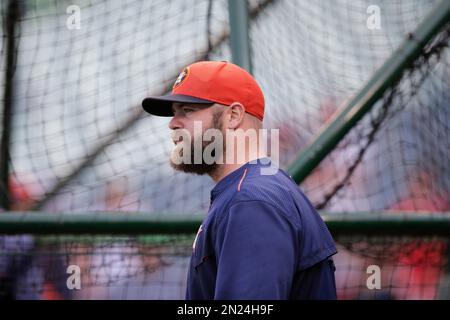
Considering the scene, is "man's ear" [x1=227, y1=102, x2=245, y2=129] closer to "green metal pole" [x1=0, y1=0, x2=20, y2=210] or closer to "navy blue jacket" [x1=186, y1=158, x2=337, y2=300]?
"navy blue jacket" [x1=186, y1=158, x2=337, y2=300]

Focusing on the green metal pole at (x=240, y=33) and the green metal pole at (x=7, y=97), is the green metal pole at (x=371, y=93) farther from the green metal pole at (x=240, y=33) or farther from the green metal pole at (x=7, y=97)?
the green metal pole at (x=7, y=97)

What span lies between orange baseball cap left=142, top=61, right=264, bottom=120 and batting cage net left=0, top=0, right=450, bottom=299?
1.32m

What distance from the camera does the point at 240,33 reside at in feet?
9.95

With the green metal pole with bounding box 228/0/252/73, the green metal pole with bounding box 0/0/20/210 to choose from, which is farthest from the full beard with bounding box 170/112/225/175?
the green metal pole with bounding box 0/0/20/210

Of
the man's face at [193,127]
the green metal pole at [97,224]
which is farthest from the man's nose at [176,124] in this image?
the green metal pole at [97,224]

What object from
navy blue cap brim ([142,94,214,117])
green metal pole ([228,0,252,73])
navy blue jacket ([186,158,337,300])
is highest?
green metal pole ([228,0,252,73])

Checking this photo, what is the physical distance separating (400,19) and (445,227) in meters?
1.11

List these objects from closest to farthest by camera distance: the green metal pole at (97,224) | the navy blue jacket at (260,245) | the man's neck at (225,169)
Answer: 1. the navy blue jacket at (260,245)
2. the man's neck at (225,169)
3. the green metal pole at (97,224)

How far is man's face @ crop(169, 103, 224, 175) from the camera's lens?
1659mm

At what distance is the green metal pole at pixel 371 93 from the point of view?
9.83ft

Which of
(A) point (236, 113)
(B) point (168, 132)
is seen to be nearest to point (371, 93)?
(B) point (168, 132)

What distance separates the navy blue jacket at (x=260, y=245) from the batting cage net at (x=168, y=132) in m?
1.44

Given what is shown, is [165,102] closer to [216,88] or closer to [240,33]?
[216,88]

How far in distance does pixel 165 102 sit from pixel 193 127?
4.5 inches
